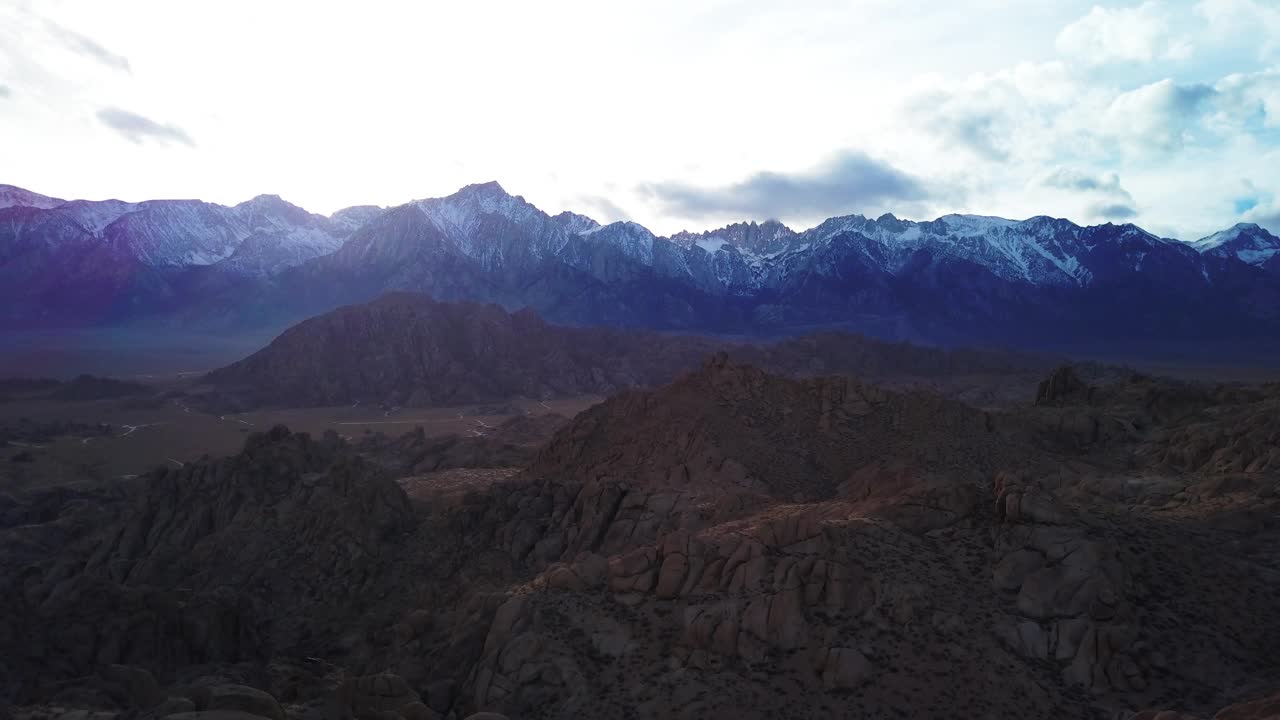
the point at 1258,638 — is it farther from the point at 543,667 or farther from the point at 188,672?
the point at 188,672

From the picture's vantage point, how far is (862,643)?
53.1ft

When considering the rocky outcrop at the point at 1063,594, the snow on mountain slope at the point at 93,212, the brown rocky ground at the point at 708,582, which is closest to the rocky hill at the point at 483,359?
the brown rocky ground at the point at 708,582

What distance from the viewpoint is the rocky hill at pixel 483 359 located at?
93000mm

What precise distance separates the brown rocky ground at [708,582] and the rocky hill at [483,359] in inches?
2384

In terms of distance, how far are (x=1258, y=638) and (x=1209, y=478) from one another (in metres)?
9.62

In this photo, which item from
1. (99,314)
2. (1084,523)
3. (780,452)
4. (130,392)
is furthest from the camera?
(99,314)

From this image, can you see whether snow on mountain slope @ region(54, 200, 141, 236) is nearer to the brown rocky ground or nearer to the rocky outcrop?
the brown rocky ground

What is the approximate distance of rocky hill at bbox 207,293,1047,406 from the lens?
9300 centimetres

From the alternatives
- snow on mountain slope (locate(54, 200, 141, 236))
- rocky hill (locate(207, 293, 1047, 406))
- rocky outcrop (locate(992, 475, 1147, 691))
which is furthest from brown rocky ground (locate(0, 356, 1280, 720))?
snow on mountain slope (locate(54, 200, 141, 236))

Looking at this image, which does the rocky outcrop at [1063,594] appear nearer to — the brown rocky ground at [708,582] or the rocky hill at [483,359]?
the brown rocky ground at [708,582]

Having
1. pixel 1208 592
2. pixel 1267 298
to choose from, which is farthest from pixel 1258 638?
pixel 1267 298

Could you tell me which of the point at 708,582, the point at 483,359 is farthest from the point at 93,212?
the point at 708,582

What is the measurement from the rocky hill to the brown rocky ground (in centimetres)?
6056

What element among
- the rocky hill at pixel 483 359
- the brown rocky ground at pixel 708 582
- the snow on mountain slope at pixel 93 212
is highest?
the snow on mountain slope at pixel 93 212
